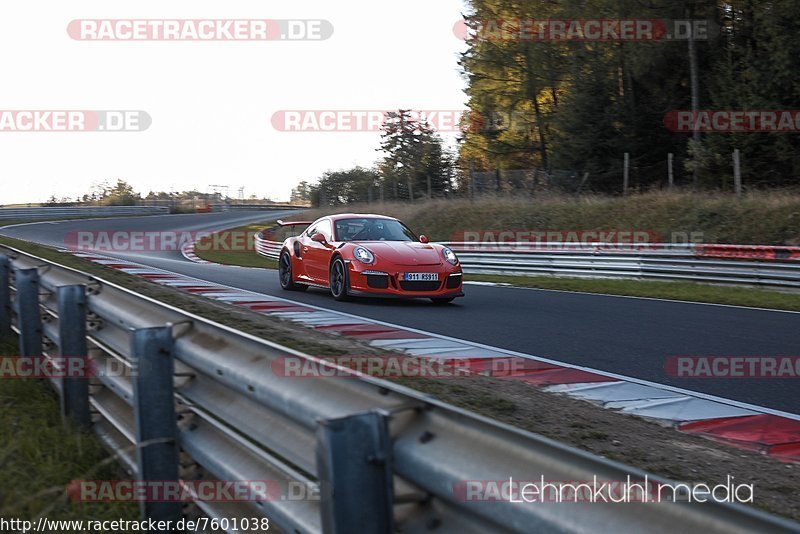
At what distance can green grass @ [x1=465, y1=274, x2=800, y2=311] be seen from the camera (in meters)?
11.8

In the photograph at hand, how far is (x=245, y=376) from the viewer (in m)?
2.54

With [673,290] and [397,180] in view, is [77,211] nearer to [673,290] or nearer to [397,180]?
[397,180]

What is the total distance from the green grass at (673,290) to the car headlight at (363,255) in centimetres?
458

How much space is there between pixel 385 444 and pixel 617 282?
1453 centimetres

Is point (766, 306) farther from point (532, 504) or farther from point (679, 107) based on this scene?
point (679, 107)

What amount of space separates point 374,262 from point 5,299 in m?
4.96

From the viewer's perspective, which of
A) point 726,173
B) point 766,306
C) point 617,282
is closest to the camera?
point 766,306

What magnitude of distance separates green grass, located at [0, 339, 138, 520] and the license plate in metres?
6.03

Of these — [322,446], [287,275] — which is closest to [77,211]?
[287,275]

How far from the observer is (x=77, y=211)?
5281 cm

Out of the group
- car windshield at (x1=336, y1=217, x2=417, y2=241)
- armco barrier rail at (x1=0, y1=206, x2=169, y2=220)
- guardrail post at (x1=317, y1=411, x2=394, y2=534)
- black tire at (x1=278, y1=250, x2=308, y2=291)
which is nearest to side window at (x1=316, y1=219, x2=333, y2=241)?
car windshield at (x1=336, y1=217, x2=417, y2=241)

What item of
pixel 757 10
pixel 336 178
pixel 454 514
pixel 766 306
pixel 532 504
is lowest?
pixel 766 306

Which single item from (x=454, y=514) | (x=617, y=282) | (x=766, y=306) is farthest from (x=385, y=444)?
(x=617, y=282)

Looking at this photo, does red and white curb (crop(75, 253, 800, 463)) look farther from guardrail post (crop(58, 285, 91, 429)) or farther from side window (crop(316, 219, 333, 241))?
guardrail post (crop(58, 285, 91, 429))
